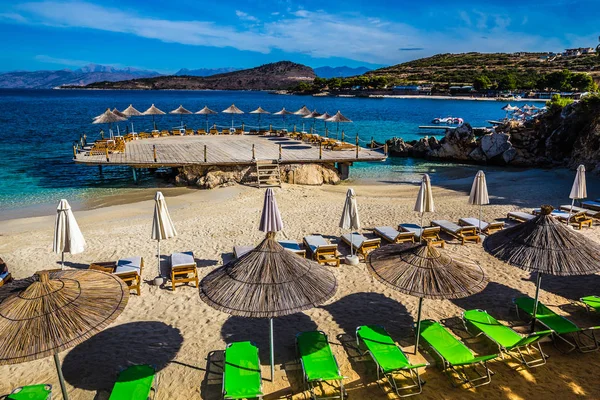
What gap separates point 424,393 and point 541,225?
13.1ft

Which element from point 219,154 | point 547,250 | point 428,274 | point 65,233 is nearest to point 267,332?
point 428,274

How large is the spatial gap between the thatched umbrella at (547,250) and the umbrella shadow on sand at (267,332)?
13.9 ft

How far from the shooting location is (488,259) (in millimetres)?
11539

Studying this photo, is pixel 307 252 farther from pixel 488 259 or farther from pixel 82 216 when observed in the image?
pixel 82 216

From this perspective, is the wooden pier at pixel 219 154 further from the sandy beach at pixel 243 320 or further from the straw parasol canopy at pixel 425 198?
the straw parasol canopy at pixel 425 198

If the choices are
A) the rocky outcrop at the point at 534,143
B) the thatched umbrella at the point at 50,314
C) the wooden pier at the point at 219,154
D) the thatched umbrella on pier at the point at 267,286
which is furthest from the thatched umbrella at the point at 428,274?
the rocky outcrop at the point at 534,143

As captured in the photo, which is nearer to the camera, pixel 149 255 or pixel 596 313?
pixel 596 313

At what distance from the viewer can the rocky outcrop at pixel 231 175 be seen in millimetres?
21656

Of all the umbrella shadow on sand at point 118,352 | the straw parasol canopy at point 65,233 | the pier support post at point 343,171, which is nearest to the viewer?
the umbrella shadow on sand at point 118,352

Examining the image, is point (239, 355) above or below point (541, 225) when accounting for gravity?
below

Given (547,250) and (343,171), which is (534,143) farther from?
(547,250)

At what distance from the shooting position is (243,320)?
8328 mm

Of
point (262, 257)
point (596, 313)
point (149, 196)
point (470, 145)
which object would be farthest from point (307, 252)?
point (470, 145)

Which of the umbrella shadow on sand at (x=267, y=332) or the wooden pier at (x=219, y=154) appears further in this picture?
the wooden pier at (x=219, y=154)
